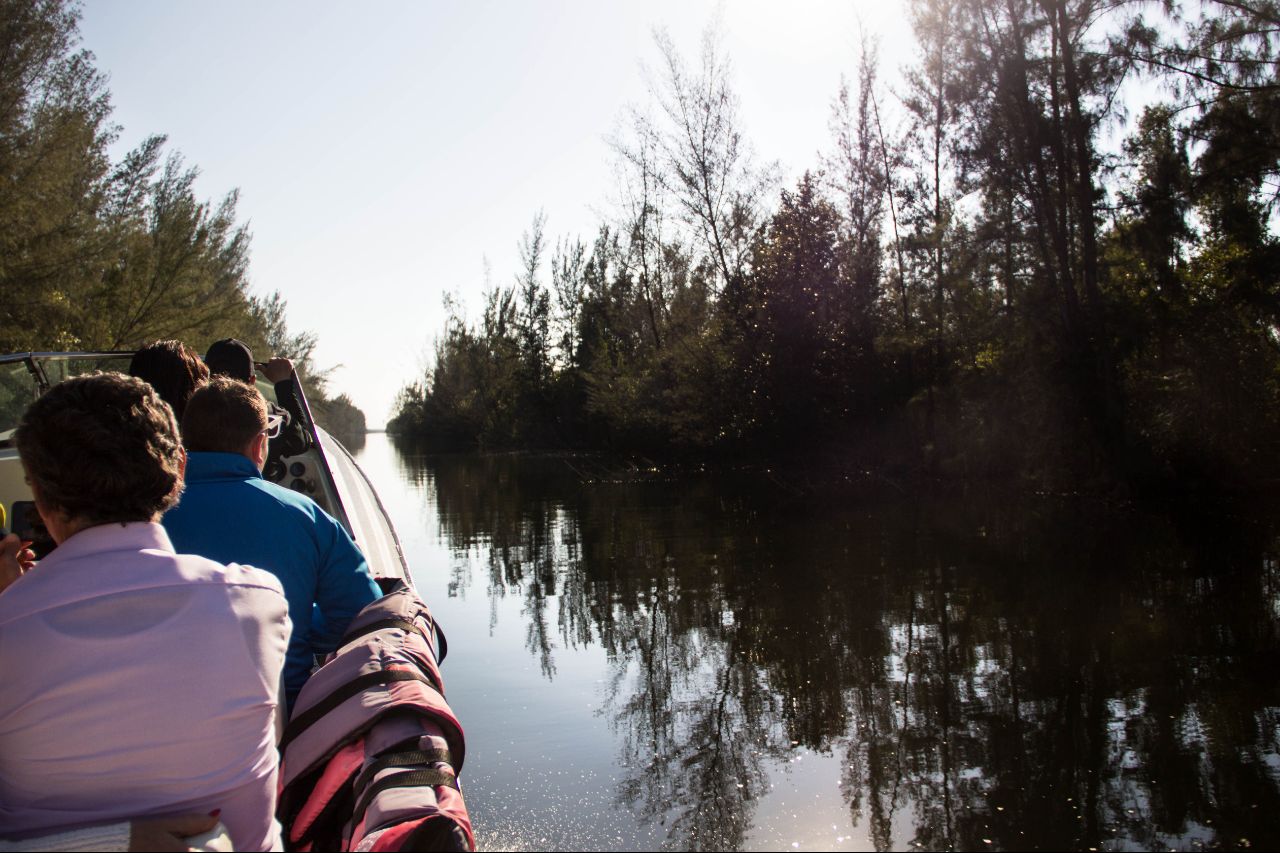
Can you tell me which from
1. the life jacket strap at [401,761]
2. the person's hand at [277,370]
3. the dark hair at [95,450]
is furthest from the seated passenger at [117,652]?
the person's hand at [277,370]

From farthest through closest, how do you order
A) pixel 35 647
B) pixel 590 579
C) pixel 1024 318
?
1. pixel 1024 318
2. pixel 590 579
3. pixel 35 647

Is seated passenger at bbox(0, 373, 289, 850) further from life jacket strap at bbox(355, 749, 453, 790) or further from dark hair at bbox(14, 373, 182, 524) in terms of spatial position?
life jacket strap at bbox(355, 749, 453, 790)

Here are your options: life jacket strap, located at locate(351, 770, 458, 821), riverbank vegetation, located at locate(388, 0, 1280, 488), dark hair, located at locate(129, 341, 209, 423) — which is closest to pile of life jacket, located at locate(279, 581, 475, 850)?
life jacket strap, located at locate(351, 770, 458, 821)

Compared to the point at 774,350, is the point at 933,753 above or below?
below

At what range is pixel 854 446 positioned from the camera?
2491 cm

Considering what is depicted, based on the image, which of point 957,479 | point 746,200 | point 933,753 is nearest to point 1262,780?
point 933,753

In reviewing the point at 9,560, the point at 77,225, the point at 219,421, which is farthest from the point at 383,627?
the point at 77,225

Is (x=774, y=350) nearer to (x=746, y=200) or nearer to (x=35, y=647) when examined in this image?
(x=746, y=200)

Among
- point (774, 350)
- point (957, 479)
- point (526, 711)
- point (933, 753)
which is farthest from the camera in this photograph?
point (774, 350)

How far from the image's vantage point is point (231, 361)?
4727mm

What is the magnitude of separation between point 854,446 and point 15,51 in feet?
60.2

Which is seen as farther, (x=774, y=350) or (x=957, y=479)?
(x=774, y=350)

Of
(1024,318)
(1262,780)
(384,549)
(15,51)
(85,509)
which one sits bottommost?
(1262,780)

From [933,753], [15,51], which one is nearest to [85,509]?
[933,753]
